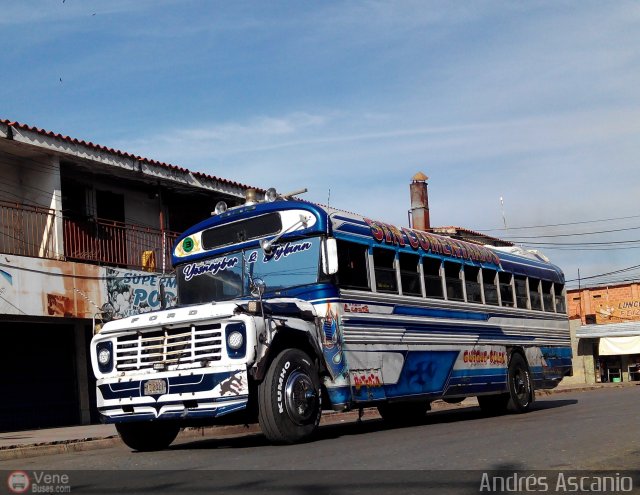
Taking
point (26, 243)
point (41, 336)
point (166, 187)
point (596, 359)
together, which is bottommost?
point (596, 359)

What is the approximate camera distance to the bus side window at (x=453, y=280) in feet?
46.9

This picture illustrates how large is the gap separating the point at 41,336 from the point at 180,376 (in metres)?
10.7

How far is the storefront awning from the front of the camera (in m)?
40.6

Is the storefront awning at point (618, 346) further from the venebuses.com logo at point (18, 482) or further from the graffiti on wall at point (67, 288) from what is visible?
the venebuses.com logo at point (18, 482)

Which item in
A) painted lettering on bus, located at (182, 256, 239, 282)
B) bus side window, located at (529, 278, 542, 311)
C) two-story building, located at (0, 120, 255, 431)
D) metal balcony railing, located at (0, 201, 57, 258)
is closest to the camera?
painted lettering on bus, located at (182, 256, 239, 282)

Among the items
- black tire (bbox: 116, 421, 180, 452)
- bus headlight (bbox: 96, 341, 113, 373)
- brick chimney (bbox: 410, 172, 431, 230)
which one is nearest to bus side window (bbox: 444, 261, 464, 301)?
black tire (bbox: 116, 421, 180, 452)

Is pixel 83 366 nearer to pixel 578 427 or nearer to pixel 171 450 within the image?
pixel 171 450

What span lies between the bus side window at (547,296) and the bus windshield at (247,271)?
8.34 metres

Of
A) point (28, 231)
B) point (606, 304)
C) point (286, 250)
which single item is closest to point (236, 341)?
point (286, 250)

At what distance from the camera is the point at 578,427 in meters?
11.4

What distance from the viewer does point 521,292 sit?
17172 mm

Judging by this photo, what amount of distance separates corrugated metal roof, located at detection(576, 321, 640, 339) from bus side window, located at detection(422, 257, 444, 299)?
1176 inches

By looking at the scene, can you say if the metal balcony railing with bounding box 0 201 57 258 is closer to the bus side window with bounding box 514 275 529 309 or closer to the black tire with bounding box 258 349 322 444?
the bus side window with bounding box 514 275 529 309

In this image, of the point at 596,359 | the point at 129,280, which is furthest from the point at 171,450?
the point at 596,359
